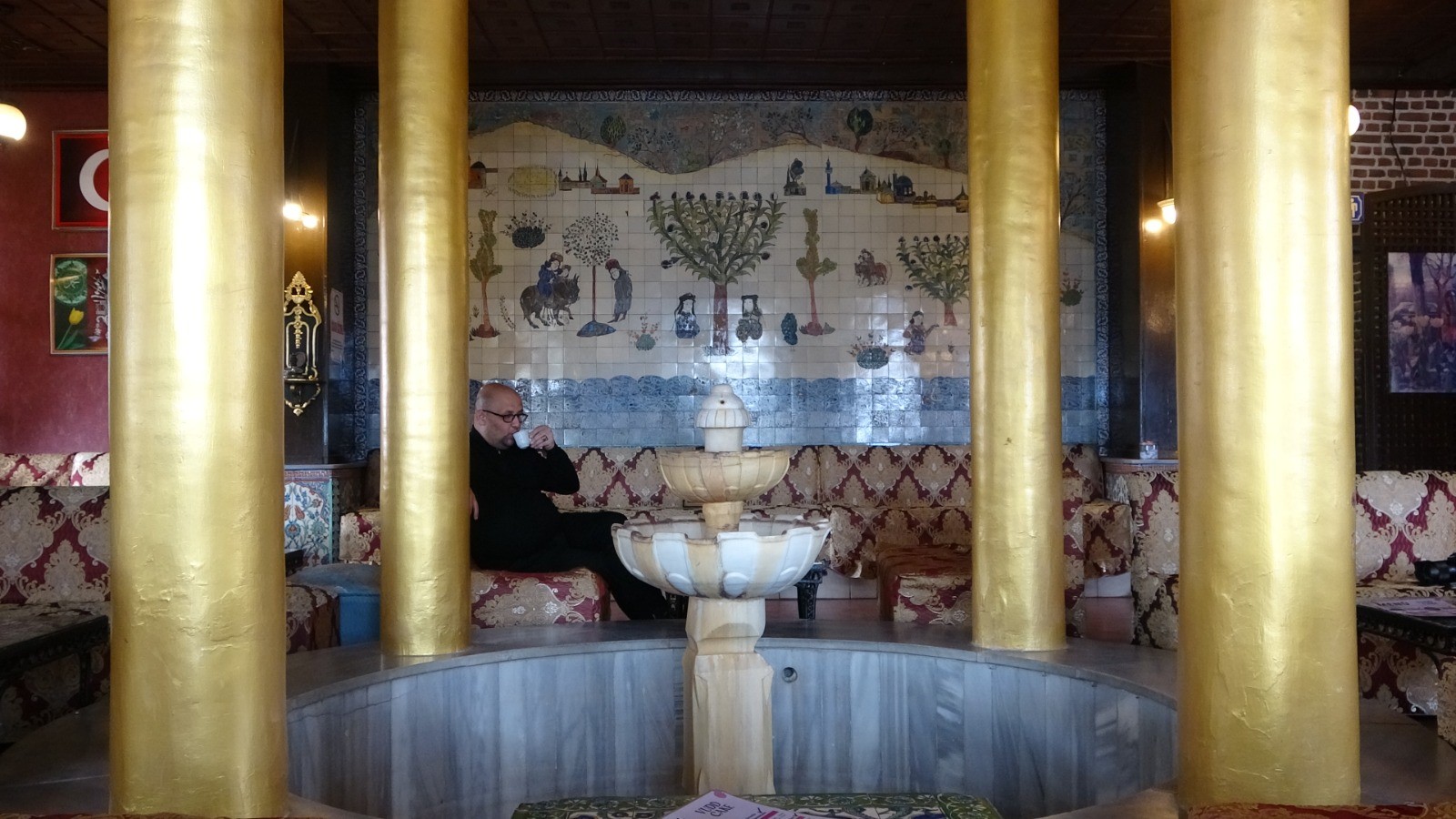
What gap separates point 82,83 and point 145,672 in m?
8.72

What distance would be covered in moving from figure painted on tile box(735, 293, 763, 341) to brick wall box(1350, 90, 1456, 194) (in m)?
5.32

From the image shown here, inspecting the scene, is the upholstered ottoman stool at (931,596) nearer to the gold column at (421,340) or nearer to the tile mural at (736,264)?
the gold column at (421,340)

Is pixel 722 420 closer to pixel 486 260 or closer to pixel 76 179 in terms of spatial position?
pixel 486 260

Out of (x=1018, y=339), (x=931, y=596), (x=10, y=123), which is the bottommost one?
(x=931, y=596)

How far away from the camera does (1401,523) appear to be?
5.84 meters

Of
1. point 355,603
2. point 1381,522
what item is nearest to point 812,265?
point 1381,522

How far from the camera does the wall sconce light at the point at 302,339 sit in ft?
28.7

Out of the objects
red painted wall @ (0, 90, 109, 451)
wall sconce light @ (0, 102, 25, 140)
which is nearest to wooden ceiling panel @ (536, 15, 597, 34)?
wall sconce light @ (0, 102, 25, 140)

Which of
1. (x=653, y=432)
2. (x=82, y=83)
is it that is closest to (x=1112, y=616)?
(x=653, y=432)

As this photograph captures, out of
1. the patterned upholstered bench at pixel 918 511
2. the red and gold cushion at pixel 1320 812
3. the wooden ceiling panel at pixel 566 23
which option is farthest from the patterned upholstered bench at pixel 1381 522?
the wooden ceiling panel at pixel 566 23

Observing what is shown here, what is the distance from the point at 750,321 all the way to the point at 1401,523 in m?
5.17

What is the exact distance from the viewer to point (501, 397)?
5793mm

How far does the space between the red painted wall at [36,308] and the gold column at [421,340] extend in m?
6.31

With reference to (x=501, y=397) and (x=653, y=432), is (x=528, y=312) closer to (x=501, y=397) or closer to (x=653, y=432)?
(x=653, y=432)
